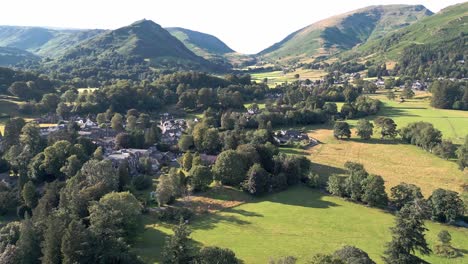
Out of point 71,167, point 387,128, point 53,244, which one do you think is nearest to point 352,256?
point 53,244

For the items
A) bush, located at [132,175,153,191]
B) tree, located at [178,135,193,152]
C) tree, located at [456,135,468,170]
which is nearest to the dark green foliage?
tree, located at [456,135,468,170]

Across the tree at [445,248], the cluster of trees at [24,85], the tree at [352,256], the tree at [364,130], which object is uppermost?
the cluster of trees at [24,85]

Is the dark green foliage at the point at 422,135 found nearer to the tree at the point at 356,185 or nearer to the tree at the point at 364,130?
the tree at the point at 364,130

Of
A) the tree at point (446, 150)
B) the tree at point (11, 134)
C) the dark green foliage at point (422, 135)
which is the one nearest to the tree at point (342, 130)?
the dark green foliage at point (422, 135)

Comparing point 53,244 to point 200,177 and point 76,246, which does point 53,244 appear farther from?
point 200,177

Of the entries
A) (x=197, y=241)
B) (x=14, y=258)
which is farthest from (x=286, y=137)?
(x=14, y=258)

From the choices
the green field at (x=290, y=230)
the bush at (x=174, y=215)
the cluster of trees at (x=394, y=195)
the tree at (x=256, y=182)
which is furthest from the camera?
the tree at (x=256, y=182)

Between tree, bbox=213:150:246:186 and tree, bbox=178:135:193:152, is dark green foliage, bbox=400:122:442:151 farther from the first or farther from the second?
tree, bbox=178:135:193:152
